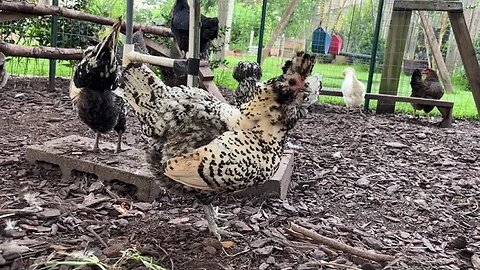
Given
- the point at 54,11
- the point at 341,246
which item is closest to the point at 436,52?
the point at 54,11

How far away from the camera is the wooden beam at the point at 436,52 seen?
29.5ft

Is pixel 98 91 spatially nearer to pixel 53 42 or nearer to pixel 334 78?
pixel 53 42

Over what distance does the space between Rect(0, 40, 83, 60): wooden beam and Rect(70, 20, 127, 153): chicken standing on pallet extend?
4.56ft

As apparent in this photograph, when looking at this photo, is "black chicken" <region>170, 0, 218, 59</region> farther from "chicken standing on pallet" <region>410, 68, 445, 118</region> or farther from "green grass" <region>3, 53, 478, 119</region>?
"chicken standing on pallet" <region>410, 68, 445, 118</region>

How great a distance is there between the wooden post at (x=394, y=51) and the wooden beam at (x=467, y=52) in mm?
4012

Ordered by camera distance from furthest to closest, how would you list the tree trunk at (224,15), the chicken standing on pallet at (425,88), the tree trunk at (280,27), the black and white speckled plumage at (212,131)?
1. the tree trunk at (224,15)
2. the tree trunk at (280,27)
3. the chicken standing on pallet at (425,88)
4. the black and white speckled plumage at (212,131)

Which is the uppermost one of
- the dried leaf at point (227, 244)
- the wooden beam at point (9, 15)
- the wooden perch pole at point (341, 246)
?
the wooden beam at point (9, 15)

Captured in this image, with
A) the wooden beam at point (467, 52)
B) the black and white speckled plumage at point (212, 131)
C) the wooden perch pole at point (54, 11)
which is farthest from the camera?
the wooden perch pole at point (54, 11)

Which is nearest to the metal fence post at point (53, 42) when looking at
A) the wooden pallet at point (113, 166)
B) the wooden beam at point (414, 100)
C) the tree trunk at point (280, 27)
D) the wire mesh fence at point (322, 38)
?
the wire mesh fence at point (322, 38)

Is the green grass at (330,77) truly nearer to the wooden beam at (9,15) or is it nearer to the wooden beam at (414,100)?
the wooden beam at (414,100)

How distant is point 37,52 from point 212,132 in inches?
130

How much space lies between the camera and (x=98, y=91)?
12.5 feet

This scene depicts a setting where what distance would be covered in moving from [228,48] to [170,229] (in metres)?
7.90

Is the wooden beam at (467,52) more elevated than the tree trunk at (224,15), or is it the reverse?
the tree trunk at (224,15)
